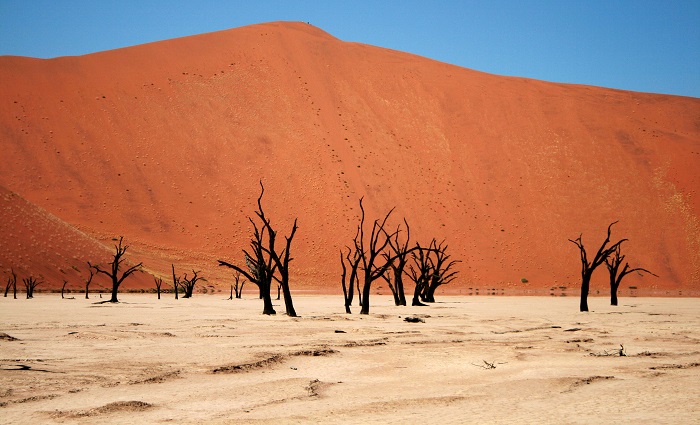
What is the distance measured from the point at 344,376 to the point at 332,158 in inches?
2500

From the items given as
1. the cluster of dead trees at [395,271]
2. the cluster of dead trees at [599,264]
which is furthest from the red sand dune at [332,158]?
the cluster of dead trees at [599,264]

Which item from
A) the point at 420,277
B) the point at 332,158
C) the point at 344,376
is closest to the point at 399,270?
the point at 420,277

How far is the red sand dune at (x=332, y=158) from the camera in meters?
61.7

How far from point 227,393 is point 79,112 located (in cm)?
6761

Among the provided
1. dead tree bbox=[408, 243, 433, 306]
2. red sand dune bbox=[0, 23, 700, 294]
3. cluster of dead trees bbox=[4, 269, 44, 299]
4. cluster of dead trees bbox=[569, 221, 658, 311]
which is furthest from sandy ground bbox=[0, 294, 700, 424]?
red sand dune bbox=[0, 23, 700, 294]

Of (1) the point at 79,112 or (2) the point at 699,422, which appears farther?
(1) the point at 79,112

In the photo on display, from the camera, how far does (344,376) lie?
8.32m

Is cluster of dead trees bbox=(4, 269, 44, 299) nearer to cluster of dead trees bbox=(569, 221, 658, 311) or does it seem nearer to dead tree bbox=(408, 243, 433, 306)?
dead tree bbox=(408, 243, 433, 306)

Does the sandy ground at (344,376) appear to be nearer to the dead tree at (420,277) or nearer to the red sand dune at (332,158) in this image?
the dead tree at (420,277)

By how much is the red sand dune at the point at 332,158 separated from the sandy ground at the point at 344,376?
4100cm

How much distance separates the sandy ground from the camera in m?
6.12

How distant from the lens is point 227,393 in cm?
716

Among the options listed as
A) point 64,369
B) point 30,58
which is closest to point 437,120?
point 30,58

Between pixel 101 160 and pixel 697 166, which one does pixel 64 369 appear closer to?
pixel 101 160
